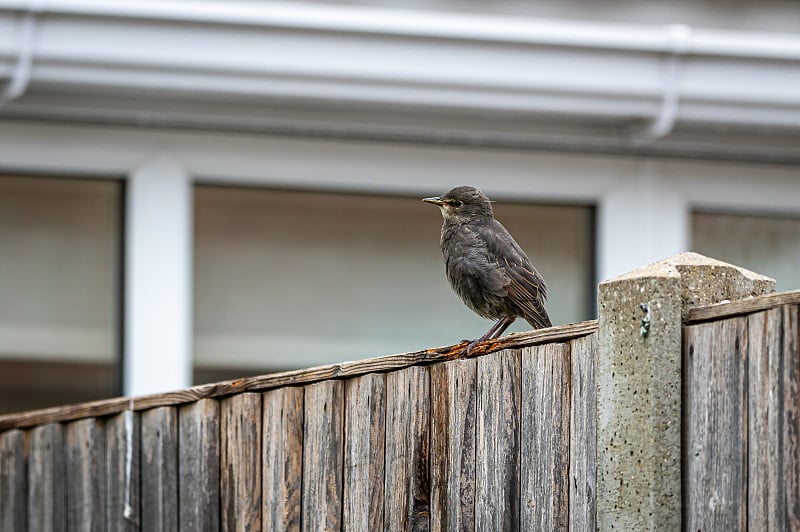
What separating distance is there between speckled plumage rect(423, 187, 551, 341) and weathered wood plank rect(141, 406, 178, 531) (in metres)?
1.30

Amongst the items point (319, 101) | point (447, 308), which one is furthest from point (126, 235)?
point (447, 308)

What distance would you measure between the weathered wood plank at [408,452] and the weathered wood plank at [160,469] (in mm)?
1056

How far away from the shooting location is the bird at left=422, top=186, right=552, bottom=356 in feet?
16.2

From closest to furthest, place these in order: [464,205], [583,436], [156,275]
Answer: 1. [583,436]
2. [464,205]
3. [156,275]

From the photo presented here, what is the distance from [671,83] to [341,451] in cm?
329

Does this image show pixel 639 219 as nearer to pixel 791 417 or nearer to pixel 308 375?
pixel 308 375

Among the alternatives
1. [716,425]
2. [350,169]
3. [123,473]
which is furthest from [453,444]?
[350,169]

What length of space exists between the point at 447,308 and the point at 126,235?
1761 mm

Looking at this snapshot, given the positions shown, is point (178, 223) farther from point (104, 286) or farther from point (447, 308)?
point (447, 308)

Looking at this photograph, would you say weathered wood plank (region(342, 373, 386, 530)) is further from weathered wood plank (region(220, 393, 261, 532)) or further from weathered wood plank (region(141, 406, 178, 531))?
weathered wood plank (region(141, 406, 178, 531))

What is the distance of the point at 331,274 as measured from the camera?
22.7 ft

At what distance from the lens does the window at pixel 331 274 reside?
684cm

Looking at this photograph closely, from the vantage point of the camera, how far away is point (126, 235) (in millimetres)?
6664

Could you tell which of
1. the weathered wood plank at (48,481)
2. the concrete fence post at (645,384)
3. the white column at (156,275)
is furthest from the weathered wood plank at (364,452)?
the white column at (156,275)
